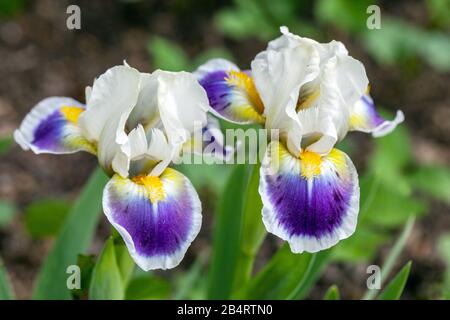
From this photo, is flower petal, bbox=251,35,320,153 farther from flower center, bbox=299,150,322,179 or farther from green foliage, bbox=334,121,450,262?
green foliage, bbox=334,121,450,262

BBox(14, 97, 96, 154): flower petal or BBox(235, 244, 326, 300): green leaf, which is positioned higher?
BBox(14, 97, 96, 154): flower petal

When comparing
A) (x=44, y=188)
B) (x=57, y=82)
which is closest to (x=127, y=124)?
(x=44, y=188)

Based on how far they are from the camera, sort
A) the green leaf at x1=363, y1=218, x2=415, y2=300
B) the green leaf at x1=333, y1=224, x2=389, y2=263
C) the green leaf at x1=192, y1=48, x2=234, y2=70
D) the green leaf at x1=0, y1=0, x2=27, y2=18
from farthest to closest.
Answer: the green leaf at x1=0, y1=0, x2=27, y2=18 → the green leaf at x1=192, y1=48, x2=234, y2=70 → the green leaf at x1=333, y1=224, x2=389, y2=263 → the green leaf at x1=363, y1=218, x2=415, y2=300

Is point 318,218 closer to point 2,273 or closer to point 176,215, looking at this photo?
point 176,215

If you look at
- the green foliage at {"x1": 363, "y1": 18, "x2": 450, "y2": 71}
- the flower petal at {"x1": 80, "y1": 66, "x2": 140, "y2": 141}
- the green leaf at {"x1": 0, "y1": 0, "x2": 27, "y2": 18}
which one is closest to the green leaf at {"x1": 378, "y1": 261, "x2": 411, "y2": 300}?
the flower petal at {"x1": 80, "y1": 66, "x2": 140, "y2": 141}

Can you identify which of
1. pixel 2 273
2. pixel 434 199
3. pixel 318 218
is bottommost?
pixel 434 199

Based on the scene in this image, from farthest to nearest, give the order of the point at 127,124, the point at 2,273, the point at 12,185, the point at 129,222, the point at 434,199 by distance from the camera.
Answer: the point at 434,199 → the point at 12,185 → the point at 2,273 → the point at 127,124 → the point at 129,222

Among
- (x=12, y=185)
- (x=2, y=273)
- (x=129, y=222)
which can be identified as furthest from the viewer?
(x=12, y=185)
